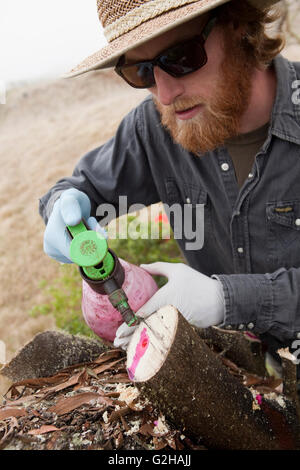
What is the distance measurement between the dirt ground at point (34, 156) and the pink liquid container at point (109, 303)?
214cm

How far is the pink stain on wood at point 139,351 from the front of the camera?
1.52 metres

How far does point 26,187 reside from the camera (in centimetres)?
774

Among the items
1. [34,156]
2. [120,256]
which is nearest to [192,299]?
[120,256]

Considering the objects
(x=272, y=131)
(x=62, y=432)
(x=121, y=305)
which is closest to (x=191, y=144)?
(x=272, y=131)

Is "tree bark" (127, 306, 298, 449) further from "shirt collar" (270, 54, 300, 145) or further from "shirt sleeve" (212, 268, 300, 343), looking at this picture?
"shirt collar" (270, 54, 300, 145)

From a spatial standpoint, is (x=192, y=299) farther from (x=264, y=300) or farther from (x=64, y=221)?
(x=64, y=221)

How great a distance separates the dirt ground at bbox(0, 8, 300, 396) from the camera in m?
5.15

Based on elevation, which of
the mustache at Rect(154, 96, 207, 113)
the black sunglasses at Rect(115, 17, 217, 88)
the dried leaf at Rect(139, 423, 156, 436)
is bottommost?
the dried leaf at Rect(139, 423, 156, 436)

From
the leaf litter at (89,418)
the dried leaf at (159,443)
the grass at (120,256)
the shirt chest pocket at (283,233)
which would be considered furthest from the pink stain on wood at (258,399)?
the grass at (120,256)

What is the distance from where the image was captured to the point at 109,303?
1776 mm

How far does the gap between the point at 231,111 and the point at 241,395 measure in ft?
4.16

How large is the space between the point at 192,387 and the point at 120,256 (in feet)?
10.3

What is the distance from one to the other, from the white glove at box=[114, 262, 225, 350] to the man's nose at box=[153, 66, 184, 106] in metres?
0.80

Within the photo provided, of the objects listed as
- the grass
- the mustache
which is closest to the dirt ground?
the grass
